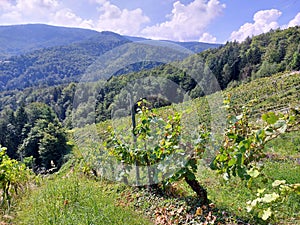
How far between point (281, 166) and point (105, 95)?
4.38 m

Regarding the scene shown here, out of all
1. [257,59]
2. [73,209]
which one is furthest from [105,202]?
[257,59]

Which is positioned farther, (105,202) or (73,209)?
A: (105,202)

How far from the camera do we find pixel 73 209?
12.4 feet

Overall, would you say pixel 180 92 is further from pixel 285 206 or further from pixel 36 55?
pixel 36 55

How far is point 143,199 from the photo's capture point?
4.55 metres

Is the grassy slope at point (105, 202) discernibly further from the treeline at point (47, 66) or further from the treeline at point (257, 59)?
the treeline at point (47, 66)

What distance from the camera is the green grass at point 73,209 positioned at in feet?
11.1

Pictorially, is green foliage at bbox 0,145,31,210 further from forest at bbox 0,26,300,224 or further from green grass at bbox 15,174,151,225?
green grass at bbox 15,174,151,225

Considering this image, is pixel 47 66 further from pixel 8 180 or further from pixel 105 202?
pixel 105 202

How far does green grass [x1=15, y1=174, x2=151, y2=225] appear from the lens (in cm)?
337

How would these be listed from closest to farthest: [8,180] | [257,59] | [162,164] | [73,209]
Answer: [73,209], [162,164], [8,180], [257,59]

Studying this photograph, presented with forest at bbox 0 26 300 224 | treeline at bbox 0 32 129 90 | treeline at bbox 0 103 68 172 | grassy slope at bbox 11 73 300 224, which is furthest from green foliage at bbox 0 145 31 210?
treeline at bbox 0 32 129 90

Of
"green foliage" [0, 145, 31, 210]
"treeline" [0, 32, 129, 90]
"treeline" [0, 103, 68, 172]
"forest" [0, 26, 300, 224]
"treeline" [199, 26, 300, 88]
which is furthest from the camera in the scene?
"treeline" [0, 32, 129, 90]

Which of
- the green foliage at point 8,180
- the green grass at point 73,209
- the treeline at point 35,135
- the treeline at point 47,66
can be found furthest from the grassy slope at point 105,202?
the treeline at point 47,66
